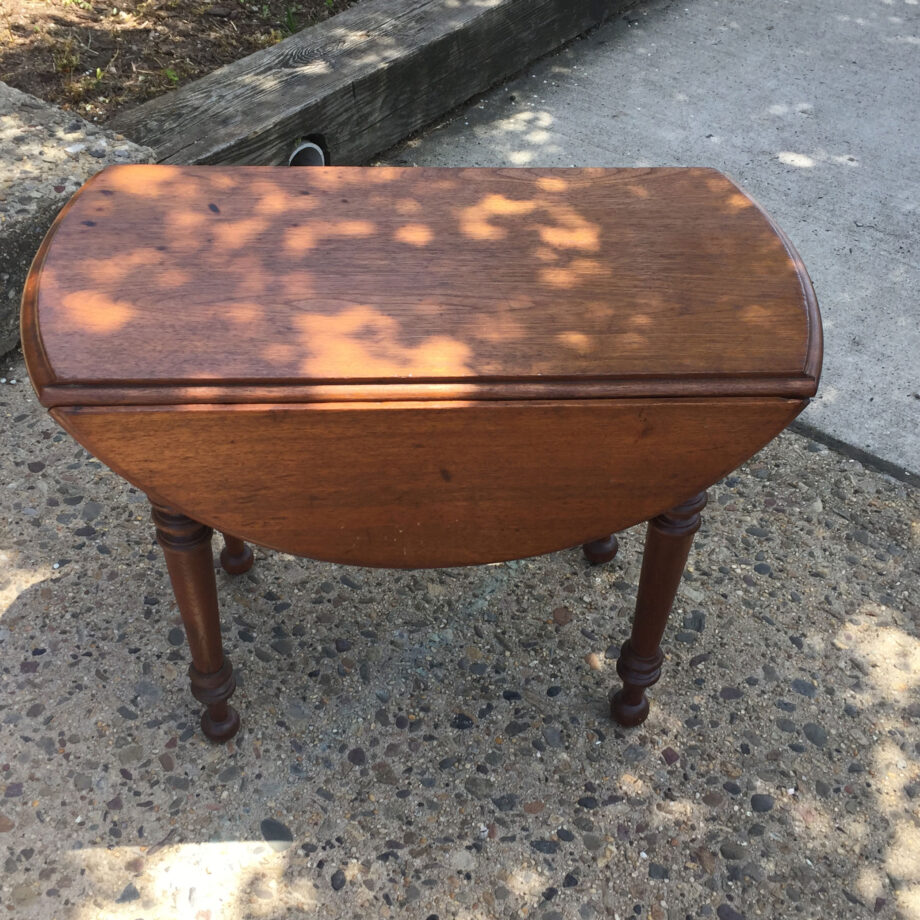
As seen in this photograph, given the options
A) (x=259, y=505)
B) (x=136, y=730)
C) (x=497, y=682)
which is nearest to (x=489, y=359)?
(x=259, y=505)

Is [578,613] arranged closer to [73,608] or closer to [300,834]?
[300,834]

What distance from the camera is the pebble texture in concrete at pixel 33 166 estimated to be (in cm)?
280

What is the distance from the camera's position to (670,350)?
64.5 inches

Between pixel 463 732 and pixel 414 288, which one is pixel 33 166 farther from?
pixel 463 732

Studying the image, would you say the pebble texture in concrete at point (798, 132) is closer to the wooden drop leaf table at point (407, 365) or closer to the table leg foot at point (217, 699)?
the wooden drop leaf table at point (407, 365)

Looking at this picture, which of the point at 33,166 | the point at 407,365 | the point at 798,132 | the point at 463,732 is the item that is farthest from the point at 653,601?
the point at 798,132

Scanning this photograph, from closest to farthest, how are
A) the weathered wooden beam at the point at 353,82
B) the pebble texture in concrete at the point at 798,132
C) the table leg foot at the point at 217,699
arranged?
the table leg foot at the point at 217,699 → the pebble texture in concrete at the point at 798,132 → the weathered wooden beam at the point at 353,82

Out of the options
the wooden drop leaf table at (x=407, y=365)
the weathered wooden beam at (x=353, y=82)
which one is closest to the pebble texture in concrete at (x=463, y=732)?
the wooden drop leaf table at (x=407, y=365)

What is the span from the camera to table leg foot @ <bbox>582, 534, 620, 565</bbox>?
247 centimetres

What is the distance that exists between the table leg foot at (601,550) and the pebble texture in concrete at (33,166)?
5.60 ft

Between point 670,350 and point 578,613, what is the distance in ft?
3.06

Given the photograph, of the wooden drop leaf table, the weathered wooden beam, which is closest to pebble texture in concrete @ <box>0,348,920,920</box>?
the wooden drop leaf table

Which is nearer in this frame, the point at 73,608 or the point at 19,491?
the point at 73,608

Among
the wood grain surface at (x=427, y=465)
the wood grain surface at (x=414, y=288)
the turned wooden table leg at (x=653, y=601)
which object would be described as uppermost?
the wood grain surface at (x=414, y=288)
